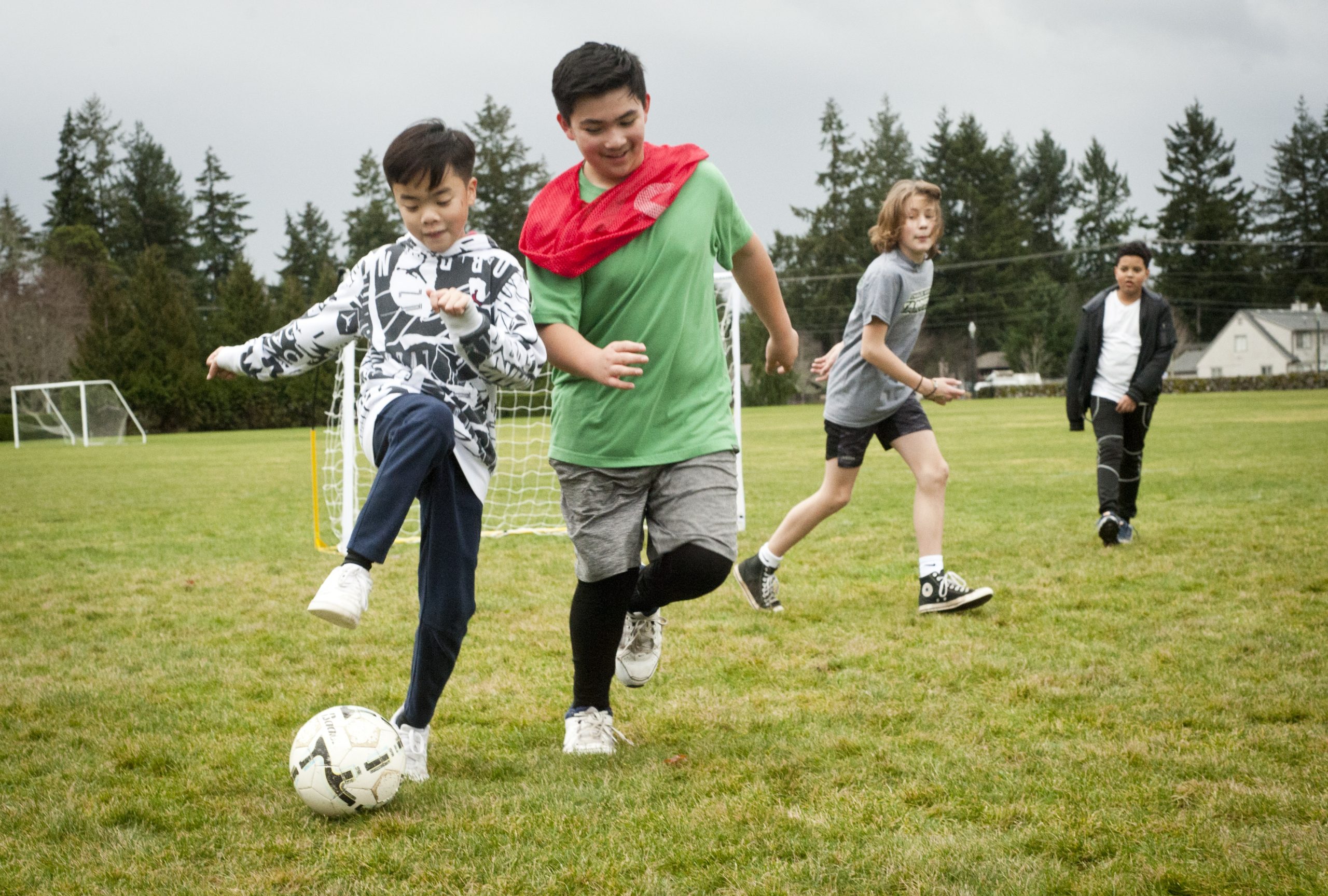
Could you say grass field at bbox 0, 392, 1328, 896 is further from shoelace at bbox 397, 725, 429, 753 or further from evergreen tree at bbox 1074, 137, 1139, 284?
evergreen tree at bbox 1074, 137, 1139, 284

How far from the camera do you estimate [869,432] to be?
5883 mm

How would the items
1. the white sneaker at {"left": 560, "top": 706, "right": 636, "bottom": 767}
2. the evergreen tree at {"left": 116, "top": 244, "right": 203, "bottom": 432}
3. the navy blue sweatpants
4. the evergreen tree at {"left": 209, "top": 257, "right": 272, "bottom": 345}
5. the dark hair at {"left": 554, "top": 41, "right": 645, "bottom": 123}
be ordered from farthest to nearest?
1. the evergreen tree at {"left": 209, "top": 257, "right": 272, "bottom": 345}
2. the evergreen tree at {"left": 116, "top": 244, "right": 203, "bottom": 432}
3. the white sneaker at {"left": 560, "top": 706, "right": 636, "bottom": 767}
4. the dark hair at {"left": 554, "top": 41, "right": 645, "bottom": 123}
5. the navy blue sweatpants

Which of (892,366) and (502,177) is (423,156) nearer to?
(892,366)

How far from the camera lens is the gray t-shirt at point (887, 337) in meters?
5.53

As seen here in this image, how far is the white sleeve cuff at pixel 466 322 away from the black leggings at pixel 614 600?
0.94 m

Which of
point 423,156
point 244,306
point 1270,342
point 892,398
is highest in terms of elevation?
point 244,306

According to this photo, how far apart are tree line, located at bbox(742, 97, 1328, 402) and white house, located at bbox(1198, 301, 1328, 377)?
80.0 inches

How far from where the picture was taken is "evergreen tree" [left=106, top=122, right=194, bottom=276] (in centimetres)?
6856

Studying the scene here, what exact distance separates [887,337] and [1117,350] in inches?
110

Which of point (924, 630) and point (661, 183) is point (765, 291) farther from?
point (924, 630)

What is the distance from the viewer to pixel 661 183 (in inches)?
129

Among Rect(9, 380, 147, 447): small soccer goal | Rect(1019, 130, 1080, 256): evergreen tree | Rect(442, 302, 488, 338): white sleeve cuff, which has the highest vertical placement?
Rect(1019, 130, 1080, 256): evergreen tree

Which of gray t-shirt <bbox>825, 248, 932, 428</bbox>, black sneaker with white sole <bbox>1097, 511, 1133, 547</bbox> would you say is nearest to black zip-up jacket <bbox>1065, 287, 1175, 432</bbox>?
black sneaker with white sole <bbox>1097, 511, 1133, 547</bbox>

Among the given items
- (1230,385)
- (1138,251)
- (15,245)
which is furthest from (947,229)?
(1138,251)
